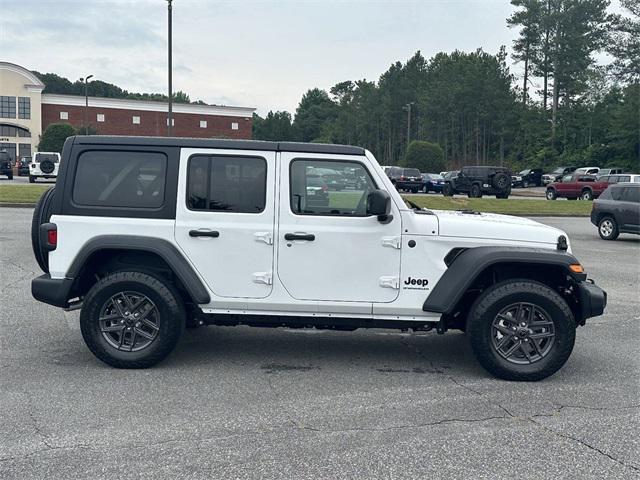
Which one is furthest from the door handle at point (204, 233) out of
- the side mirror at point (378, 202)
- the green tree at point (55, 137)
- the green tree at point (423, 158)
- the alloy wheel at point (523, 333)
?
the green tree at point (55, 137)

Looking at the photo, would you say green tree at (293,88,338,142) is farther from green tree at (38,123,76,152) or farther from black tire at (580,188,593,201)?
black tire at (580,188,593,201)

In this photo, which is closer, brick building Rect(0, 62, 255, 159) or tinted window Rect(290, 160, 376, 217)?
A: tinted window Rect(290, 160, 376, 217)

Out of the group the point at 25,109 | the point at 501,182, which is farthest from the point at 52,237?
the point at 25,109

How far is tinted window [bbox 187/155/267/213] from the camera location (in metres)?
5.28

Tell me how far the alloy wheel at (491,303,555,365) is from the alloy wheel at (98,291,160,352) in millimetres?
2861

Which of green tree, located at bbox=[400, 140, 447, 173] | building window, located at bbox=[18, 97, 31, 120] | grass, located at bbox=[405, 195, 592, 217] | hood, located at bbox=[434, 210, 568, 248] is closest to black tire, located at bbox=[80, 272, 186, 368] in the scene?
hood, located at bbox=[434, 210, 568, 248]

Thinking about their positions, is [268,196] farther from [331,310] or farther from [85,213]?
[85,213]

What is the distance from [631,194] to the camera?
15797 mm

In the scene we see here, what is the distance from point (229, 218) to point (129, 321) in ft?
3.97

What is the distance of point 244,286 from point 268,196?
30.9 inches

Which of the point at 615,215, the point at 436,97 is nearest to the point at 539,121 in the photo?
the point at 436,97

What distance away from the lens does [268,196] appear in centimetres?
525

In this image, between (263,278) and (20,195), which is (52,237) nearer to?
(263,278)

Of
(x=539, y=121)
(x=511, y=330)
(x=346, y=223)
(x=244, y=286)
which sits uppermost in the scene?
(x=539, y=121)
